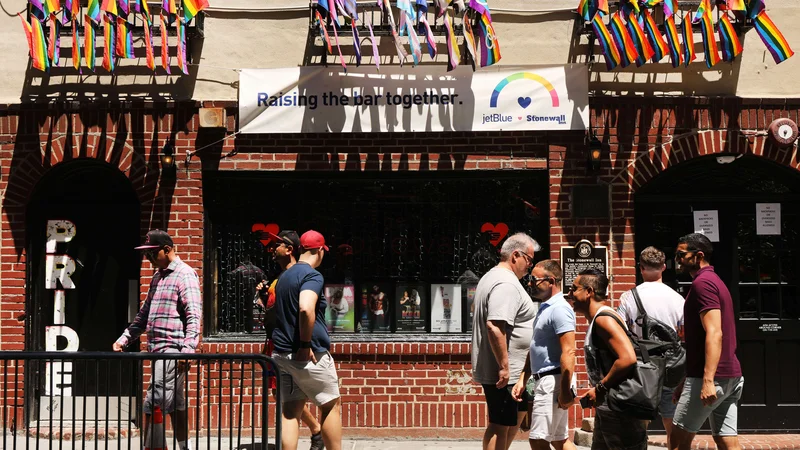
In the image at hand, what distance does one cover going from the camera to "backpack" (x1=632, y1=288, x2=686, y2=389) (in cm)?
595

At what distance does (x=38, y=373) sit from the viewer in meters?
8.85

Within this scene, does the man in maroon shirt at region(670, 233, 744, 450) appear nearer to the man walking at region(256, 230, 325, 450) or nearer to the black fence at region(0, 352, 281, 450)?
the black fence at region(0, 352, 281, 450)

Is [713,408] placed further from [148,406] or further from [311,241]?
[148,406]

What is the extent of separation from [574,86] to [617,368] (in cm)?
409

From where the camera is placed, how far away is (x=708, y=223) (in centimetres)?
929

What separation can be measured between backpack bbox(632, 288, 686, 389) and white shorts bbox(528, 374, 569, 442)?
66 cm

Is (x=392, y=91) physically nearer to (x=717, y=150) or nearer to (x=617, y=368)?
(x=717, y=150)

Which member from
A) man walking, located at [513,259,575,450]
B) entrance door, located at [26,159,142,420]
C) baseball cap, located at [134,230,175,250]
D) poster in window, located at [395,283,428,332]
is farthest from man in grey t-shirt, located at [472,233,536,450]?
entrance door, located at [26,159,142,420]

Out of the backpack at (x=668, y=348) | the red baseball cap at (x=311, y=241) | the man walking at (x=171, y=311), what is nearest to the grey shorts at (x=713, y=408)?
the backpack at (x=668, y=348)

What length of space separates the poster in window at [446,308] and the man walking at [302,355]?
2364 mm

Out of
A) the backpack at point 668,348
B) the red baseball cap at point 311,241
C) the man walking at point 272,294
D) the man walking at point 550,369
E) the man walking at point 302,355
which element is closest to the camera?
the backpack at point 668,348

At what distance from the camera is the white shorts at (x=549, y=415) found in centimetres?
614

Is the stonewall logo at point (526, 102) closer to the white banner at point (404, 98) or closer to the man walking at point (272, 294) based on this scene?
the white banner at point (404, 98)

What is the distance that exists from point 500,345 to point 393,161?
322 centimetres
